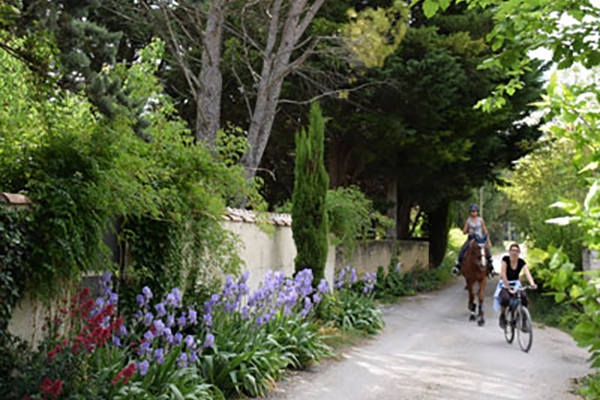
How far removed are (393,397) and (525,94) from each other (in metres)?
14.1

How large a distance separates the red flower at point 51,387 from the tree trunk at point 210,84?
10000mm

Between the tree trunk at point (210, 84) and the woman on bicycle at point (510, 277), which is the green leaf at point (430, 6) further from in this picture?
the tree trunk at point (210, 84)

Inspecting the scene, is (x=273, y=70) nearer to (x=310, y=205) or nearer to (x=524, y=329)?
(x=310, y=205)

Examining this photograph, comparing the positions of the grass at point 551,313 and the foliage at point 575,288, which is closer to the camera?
the foliage at point 575,288

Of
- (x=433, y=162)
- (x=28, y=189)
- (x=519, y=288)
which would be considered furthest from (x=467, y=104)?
(x=28, y=189)

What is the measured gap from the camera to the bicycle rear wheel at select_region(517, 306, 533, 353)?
33.3 feet

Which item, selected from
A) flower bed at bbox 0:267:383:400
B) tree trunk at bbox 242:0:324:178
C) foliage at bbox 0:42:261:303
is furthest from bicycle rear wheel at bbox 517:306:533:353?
tree trunk at bbox 242:0:324:178

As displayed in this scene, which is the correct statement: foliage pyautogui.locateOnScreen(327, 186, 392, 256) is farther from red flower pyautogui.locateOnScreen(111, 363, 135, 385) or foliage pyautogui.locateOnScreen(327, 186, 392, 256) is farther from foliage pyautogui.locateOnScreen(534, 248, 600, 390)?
foliage pyautogui.locateOnScreen(534, 248, 600, 390)

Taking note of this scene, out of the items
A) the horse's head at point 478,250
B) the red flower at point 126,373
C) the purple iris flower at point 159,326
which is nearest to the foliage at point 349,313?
the horse's head at point 478,250

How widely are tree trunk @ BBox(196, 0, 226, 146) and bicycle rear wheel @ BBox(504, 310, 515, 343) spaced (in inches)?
284

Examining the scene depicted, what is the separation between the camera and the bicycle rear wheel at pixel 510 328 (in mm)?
10852

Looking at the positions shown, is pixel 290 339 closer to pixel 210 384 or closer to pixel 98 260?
pixel 210 384

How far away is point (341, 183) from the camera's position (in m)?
20.4

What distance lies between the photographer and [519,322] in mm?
10500
